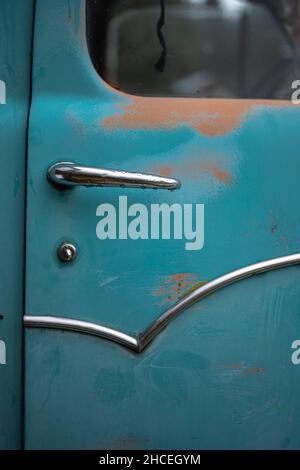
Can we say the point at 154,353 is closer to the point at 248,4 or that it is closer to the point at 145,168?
the point at 145,168

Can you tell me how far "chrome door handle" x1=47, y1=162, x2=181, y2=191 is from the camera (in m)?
1.15

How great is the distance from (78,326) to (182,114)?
515 millimetres

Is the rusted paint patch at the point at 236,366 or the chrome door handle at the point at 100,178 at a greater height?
the chrome door handle at the point at 100,178

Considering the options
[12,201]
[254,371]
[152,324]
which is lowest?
[254,371]

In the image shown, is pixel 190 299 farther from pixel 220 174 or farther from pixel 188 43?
pixel 188 43

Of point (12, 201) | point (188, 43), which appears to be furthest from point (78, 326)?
point (188, 43)

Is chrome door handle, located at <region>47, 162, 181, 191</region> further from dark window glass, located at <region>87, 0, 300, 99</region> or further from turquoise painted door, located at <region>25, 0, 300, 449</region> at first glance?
dark window glass, located at <region>87, 0, 300, 99</region>

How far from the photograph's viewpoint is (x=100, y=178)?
1.15 metres

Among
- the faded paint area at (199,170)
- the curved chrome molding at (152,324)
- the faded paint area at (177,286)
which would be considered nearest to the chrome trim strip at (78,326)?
the curved chrome molding at (152,324)

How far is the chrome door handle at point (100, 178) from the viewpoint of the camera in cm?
115

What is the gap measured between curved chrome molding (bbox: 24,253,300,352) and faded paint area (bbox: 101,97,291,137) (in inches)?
12.2

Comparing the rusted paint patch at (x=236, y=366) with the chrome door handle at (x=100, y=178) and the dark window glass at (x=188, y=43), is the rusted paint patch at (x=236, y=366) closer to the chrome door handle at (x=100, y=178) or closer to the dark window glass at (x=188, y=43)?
the chrome door handle at (x=100, y=178)

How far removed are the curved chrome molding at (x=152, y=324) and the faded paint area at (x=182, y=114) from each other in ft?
1.02

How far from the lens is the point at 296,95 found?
4.15 feet
